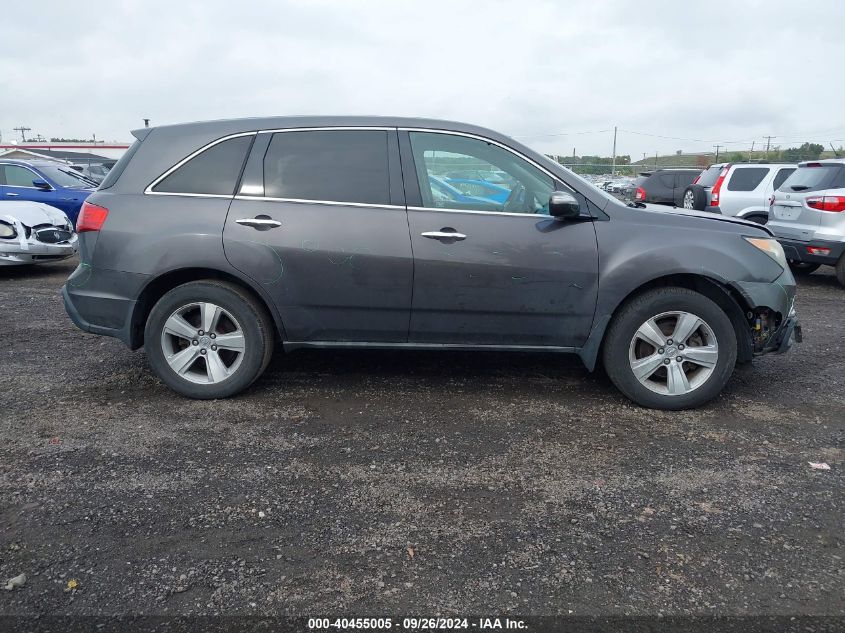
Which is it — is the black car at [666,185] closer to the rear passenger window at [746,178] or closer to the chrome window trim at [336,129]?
the rear passenger window at [746,178]

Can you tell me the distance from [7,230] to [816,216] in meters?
10.6

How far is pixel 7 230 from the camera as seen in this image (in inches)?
343

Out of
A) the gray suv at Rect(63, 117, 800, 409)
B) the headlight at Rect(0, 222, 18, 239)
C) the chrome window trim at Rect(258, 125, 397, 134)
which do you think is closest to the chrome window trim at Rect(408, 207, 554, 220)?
the gray suv at Rect(63, 117, 800, 409)

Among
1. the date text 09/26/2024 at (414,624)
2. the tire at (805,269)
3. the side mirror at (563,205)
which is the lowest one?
the date text 09/26/2024 at (414,624)

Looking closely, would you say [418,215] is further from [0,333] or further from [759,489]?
[0,333]

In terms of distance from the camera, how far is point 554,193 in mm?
4016

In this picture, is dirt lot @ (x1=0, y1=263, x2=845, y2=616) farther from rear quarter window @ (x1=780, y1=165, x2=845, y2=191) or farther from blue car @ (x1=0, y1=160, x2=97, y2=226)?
blue car @ (x1=0, y1=160, x2=97, y2=226)

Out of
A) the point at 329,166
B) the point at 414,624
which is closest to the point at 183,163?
the point at 329,166

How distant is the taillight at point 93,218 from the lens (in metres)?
4.18

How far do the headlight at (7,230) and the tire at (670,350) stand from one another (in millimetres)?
8144

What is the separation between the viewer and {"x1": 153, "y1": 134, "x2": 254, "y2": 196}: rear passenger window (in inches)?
164

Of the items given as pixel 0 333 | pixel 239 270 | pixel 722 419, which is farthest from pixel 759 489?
pixel 0 333

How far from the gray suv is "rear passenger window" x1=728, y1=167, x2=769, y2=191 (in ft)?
27.0

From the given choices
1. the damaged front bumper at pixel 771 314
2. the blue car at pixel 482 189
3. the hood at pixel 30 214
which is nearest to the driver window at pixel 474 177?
the blue car at pixel 482 189
